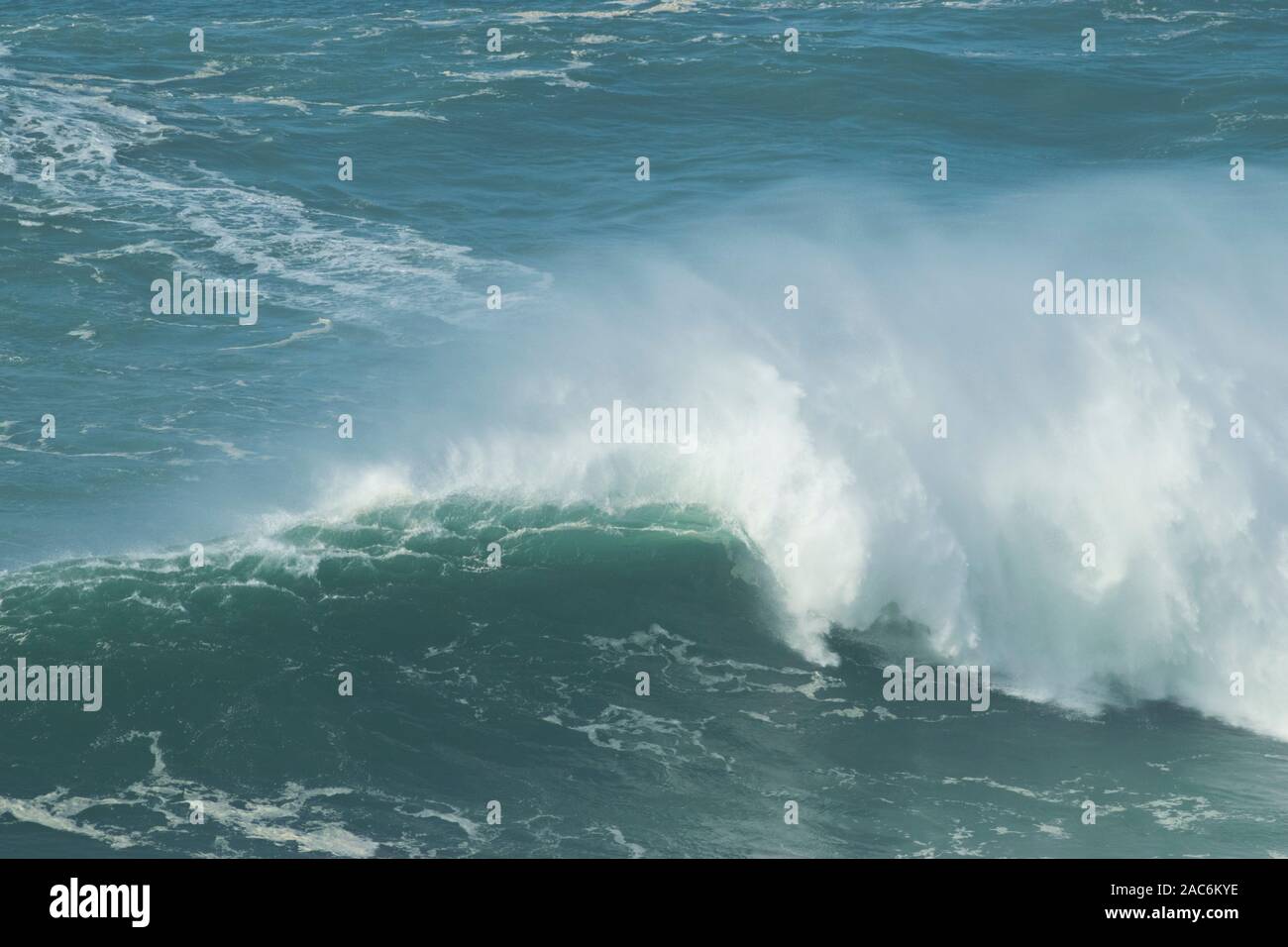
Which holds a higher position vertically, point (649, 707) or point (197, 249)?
point (197, 249)

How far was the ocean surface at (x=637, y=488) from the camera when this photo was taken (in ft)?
99.5

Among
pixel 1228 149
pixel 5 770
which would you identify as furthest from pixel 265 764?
pixel 1228 149

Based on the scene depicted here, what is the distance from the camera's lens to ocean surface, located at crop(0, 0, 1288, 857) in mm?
30312

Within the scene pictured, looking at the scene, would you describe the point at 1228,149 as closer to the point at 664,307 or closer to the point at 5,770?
the point at 664,307

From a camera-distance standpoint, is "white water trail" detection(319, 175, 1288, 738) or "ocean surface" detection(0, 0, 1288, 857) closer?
"ocean surface" detection(0, 0, 1288, 857)

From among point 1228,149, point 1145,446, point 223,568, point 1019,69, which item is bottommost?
point 223,568

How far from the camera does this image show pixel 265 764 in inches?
1196

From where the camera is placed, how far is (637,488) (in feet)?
131

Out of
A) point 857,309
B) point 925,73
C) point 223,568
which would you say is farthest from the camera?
point 925,73

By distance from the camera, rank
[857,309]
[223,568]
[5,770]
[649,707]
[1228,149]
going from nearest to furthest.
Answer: [5,770], [649,707], [223,568], [857,309], [1228,149]

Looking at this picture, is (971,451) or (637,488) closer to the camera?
(971,451)

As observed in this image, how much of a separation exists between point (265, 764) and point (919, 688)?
13057mm

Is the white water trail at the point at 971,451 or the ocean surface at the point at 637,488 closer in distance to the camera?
the ocean surface at the point at 637,488

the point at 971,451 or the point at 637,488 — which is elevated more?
the point at 971,451
